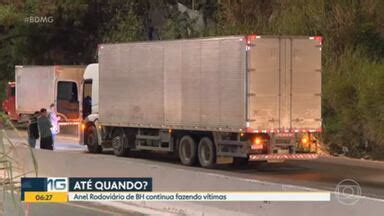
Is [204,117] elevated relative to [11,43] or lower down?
lower down

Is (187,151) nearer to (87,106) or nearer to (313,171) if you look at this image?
(313,171)

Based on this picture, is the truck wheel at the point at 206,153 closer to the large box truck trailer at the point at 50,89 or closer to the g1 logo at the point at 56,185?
the g1 logo at the point at 56,185

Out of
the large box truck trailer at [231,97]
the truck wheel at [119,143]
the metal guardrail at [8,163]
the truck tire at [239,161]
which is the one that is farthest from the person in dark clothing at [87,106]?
the metal guardrail at [8,163]

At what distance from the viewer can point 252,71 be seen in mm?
17766

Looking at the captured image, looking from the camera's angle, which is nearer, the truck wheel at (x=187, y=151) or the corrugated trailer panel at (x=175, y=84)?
the corrugated trailer panel at (x=175, y=84)

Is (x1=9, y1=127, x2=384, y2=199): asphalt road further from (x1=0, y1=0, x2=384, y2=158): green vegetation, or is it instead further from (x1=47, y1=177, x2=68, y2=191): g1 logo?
(x1=47, y1=177, x2=68, y2=191): g1 logo

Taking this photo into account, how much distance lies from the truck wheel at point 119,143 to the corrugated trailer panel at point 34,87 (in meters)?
13.1

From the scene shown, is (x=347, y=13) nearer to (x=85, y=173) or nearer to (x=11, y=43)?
(x=85, y=173)

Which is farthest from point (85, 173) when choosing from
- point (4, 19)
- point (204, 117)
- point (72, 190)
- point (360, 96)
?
point (4, 19)

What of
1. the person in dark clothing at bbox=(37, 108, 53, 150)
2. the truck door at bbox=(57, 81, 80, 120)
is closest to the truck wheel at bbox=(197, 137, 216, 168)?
the person in dark clothing at bbox=(37, 108, 53, 150)

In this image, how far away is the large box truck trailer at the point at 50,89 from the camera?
34906mm

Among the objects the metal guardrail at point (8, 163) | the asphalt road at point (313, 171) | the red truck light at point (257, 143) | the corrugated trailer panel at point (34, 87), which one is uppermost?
the corrugated trailer panel at point (34, 87)

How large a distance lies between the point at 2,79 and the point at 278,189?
4485 cm

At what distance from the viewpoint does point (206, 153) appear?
19.2 m
